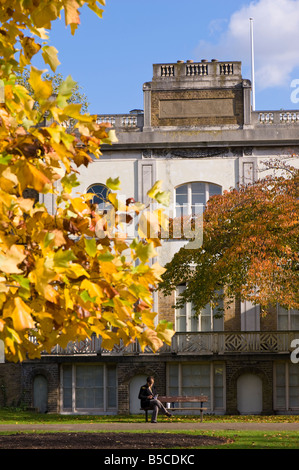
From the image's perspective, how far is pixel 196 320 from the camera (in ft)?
104

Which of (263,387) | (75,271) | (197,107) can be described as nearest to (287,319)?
(263,387)

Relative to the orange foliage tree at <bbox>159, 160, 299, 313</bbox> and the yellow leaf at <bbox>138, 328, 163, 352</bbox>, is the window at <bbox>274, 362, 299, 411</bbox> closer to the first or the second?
the orange foliage tree at <bbox>159, 160, 299, 313</bbox>

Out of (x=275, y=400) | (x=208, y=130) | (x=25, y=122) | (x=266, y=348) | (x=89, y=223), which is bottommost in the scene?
(x=275, y=400)

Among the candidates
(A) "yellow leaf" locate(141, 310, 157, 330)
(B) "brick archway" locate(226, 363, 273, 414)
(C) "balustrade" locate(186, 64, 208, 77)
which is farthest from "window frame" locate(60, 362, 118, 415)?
(A) "yellow leaf" locate(141, 310, 157, 330)

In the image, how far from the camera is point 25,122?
5.16 meters

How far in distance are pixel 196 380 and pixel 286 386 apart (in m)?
3.47

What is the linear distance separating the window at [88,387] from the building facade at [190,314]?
0.13ft

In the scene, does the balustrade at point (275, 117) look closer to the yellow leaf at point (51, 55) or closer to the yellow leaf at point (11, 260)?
the yellow leaf at point (51, 55)

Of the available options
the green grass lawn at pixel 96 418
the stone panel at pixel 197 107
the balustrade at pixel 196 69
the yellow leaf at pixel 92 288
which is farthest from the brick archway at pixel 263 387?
the yellow leaf at pixel 92 288

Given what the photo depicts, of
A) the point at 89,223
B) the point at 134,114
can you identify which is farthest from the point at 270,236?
the point at 89,223

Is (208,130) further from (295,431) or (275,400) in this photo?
(295,431)

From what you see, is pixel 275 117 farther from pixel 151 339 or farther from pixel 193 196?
pixel 151 339
